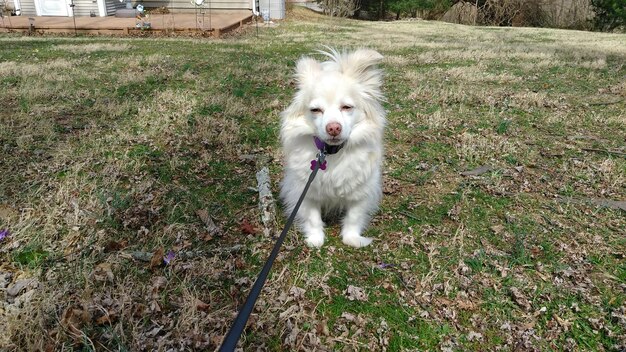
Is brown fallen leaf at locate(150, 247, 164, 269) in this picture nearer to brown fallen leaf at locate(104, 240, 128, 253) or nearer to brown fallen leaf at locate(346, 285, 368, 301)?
brown fallen leaf at locate(104, 240, 128, 253)

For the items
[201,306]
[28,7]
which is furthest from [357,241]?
[28,7]

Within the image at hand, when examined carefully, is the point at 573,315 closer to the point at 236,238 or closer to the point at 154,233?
the point at 236,238

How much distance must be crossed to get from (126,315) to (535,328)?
2.45 meters

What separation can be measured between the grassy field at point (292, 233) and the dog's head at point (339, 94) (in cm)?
100

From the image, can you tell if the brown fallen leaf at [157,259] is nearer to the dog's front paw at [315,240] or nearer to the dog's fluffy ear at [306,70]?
the dog's front paw at [315,240]

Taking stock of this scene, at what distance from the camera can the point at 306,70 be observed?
3.05 m

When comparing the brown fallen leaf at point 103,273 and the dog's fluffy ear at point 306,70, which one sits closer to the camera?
the brown fallen leaf at point 103,273

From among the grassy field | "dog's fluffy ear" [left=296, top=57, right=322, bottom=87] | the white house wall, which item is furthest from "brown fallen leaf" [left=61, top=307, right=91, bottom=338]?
the white house wall

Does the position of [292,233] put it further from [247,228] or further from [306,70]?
[306,70]

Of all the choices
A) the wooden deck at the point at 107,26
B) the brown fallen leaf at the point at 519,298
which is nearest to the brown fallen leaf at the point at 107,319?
the brown fallen leaf at the point at 519,298

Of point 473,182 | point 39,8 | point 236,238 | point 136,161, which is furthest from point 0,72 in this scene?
point 39,8

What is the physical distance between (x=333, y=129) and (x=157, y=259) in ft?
5.07

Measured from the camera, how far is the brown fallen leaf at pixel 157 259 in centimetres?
278

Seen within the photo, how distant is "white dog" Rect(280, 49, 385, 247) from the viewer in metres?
2.80
